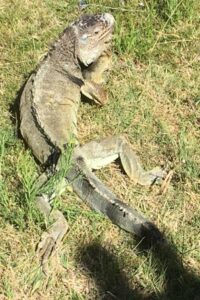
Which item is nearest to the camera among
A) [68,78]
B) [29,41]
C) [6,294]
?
[6,294]

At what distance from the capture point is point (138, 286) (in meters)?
4.47

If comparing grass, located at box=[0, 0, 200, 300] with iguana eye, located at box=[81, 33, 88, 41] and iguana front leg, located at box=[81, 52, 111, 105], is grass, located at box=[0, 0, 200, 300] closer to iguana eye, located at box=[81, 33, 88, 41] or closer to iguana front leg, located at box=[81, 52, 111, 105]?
iguana front leg, located at box=[81, 52, 111, 105]

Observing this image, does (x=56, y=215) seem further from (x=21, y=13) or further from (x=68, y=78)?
(x=21, y=13)

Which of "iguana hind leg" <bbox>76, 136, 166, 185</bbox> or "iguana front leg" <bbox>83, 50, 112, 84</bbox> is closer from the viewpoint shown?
"iguana hind leg" <bbox>76, 136, 166, 185</bbox>

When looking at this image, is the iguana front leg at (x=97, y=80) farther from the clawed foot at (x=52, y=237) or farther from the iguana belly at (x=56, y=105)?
the clawed foot at (x=52, y=237)

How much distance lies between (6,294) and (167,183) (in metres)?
1.52

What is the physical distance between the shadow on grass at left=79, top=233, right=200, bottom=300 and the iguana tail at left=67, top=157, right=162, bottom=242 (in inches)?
Answer: 4.5

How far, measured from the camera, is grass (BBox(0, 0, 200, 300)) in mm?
4500

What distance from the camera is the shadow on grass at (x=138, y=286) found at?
442cm

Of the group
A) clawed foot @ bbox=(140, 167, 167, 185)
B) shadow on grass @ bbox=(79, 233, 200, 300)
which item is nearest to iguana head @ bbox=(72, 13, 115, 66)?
clawed foot @ bbox=(140, 167, 167, 185)

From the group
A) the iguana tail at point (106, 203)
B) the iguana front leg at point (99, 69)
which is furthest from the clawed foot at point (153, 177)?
the iguana front leg at point (99, 69)

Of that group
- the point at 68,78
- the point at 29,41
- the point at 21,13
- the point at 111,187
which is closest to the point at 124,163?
the point at 111,187

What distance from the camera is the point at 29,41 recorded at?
6414mm

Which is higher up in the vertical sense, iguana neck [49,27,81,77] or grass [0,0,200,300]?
iguana neck [49,27,81,77]
